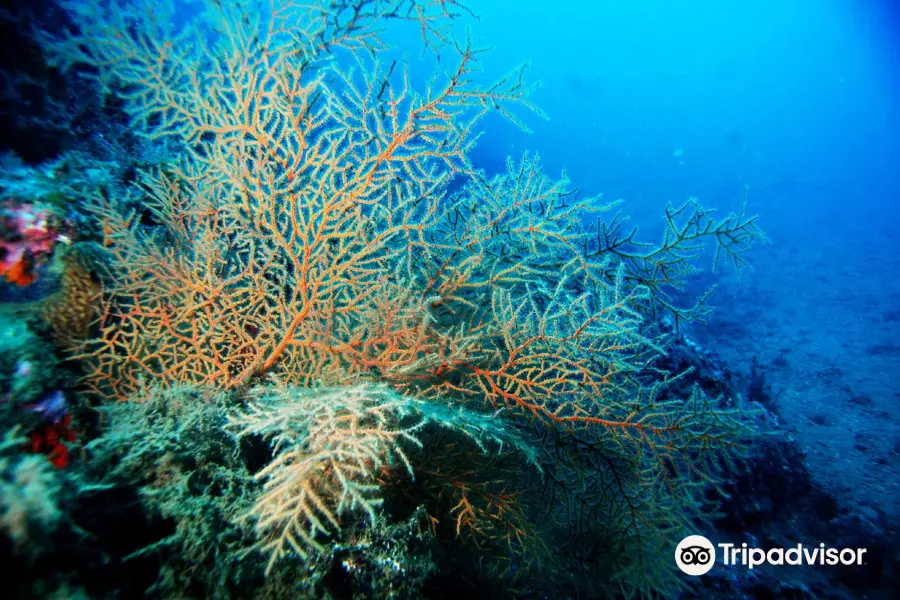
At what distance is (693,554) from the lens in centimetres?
434

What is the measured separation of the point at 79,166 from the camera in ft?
12.8

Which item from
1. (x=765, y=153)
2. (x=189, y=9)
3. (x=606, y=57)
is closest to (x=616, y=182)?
(x=765, y=153)

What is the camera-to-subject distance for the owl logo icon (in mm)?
4043

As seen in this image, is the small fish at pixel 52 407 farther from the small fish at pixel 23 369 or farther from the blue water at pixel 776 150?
the blue water at pixel 776 150

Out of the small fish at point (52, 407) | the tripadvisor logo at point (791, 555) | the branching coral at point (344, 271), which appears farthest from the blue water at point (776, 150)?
the small fish at point (52, 407)

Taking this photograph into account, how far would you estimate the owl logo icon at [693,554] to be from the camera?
404 centimetres

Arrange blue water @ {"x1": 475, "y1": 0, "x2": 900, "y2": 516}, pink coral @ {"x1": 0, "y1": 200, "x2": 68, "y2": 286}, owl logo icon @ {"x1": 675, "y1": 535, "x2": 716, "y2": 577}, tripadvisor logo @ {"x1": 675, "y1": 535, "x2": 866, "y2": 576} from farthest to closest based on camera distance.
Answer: blue water @ {"x1": 475, "y1": 0, "x2": 900, "y2": 516} → tripadvisor logo @ {"x1": 675, "y1": 535, "x2": 866, "y2": 576} → owl logo icon @ {"x1": 675, "y1": 535, "x2": 716, "y2": 577} → pink coral @ {"x1": 0, "y1": 200, "x2": 68, "y2": 286}

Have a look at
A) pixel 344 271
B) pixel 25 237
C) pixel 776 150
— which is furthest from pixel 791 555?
pixel 776 150

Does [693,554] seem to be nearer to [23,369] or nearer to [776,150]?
[23,369]

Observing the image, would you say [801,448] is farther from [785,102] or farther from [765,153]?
[785,102]

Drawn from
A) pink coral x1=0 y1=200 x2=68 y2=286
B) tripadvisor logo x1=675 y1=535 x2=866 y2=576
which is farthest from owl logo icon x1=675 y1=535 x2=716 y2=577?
pink coral x1=0 y1=200 x2=68 y2=286

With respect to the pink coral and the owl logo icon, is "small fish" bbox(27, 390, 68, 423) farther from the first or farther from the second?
the owl logo icon

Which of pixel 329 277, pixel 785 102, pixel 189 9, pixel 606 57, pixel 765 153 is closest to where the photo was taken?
pixel 329 277

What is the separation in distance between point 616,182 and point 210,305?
56.8 m
